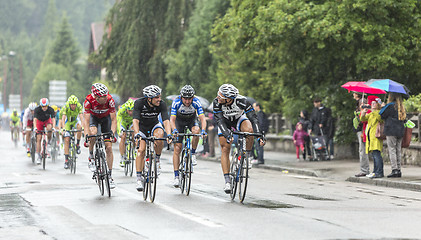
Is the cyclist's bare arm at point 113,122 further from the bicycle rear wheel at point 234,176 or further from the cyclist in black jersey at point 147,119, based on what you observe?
the bicycle rear wheel at point 234,176

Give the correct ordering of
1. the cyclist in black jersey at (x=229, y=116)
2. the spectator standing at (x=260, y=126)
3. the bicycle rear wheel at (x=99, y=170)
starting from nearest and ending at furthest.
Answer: the cyclist in black jersey at (x=229, y=116) → the bicycle rear wheel at (x=99, y=170) → the spectator standing at (x=260, y=126)

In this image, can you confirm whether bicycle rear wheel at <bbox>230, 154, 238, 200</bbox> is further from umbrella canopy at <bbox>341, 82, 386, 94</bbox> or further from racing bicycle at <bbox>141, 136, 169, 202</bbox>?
umbrella canopy at <bbox>341, 82, 386, 94</bbox>

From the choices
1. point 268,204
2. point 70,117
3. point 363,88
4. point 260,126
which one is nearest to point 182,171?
point 268,204

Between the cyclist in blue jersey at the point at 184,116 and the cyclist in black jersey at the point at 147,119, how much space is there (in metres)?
0.39

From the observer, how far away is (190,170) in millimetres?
13023

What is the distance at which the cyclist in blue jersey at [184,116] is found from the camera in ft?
43.8

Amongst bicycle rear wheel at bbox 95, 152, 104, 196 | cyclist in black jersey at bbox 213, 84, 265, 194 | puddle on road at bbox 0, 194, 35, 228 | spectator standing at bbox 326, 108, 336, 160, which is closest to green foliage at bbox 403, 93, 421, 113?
spectator standing at bbox 326, 108, 336, 160

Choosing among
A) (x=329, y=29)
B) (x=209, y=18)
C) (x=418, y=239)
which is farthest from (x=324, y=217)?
(x=209, y=18)

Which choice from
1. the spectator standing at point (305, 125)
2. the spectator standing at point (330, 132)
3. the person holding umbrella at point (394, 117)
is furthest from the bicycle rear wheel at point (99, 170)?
the spectator standing at point (305, 125)

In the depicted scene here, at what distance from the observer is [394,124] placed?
1647 cm

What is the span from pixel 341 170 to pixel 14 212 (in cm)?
1054

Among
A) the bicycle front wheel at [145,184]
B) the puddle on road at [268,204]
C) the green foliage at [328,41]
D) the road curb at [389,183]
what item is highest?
the green foliage at [328,41]

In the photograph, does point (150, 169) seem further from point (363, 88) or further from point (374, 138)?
point (363, 88)

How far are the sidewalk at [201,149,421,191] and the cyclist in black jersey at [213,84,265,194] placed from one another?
4468mm
